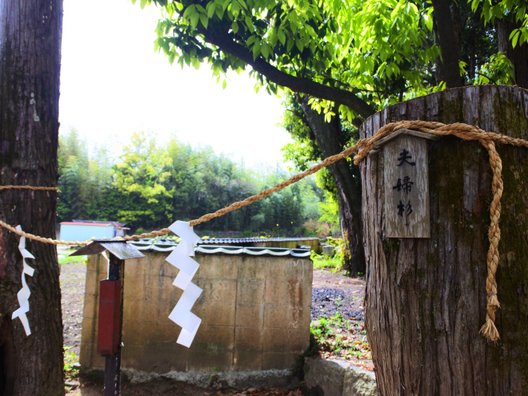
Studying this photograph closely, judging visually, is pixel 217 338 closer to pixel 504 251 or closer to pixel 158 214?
pixel 504 251

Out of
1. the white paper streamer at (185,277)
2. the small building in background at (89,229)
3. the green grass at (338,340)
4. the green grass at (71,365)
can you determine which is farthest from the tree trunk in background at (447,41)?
the small building in background at (89,229)

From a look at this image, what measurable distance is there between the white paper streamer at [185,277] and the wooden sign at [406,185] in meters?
0.73

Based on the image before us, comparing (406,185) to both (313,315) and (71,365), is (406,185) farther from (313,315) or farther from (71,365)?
(313,315)

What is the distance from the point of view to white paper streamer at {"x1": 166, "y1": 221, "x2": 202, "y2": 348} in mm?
1410

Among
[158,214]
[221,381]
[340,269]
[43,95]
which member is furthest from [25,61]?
[158,214]

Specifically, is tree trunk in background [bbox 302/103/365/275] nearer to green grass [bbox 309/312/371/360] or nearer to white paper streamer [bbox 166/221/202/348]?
green grass [bbox 309/312/371/360]

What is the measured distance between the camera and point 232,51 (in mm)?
4184

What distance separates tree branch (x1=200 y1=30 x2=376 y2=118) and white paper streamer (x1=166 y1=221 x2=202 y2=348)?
303 cm

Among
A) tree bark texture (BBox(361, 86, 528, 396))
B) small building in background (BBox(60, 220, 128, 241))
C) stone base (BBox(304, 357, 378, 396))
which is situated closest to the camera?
tree bark texture (BBox(361, 86, 528, 396))

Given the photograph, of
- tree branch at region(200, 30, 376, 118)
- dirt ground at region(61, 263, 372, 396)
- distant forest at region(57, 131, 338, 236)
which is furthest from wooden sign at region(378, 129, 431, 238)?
distant forest at region(57, 131, 338, 236)

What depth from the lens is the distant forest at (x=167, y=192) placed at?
26328mm

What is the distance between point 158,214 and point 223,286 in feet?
82.8

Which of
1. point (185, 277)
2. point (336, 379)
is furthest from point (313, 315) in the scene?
point (185, 277)

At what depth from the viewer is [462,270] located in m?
1.04
